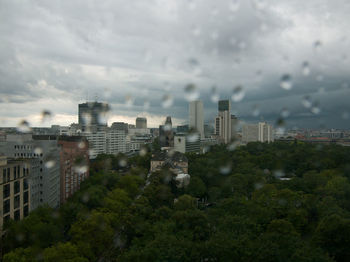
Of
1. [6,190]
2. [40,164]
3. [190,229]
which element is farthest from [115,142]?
[190,229]

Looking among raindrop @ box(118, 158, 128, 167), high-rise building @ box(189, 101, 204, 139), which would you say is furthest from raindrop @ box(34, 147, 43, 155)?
high-rise building @ box(189, 101, 204, 139)

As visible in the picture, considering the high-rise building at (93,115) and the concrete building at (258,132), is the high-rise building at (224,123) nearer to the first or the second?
the concrete building at (258,132)

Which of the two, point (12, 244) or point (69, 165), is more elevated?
point (69, 165)

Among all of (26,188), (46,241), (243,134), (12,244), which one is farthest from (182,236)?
(243,134)

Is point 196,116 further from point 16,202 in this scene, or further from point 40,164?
point 16,202

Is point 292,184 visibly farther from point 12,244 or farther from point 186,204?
point 12,244

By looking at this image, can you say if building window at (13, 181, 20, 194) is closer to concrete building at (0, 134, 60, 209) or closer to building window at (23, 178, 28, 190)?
building window at (23, 178, 28, 190)

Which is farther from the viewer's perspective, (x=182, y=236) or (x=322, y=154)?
(x=322, y=154)

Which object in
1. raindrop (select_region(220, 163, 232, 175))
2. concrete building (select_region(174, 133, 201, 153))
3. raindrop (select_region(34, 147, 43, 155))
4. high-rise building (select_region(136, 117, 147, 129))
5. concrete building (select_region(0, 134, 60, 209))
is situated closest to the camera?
concrete building (select_region(0, 134, 60, 209))
